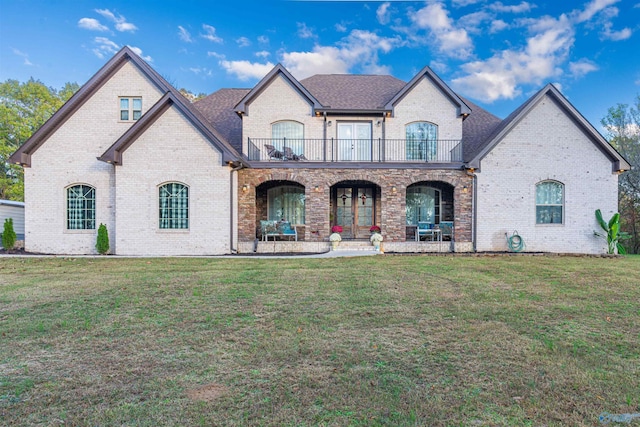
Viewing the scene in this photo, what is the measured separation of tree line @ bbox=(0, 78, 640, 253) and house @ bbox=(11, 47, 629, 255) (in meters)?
11.7

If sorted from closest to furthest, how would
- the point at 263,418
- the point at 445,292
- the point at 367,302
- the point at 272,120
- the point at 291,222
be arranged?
the point at 263,418
the point at 367,302
the point at 445,292
the point at 272,120
the point at 291,222

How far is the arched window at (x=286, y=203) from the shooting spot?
1612cm

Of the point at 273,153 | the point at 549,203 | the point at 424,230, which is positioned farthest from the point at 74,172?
the point at 549,203

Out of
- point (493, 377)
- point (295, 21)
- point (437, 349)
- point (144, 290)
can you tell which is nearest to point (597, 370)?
point (493, 377)

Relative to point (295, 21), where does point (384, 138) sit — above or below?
below

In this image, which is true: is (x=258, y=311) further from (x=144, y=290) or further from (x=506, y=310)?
(x=506, y=310)

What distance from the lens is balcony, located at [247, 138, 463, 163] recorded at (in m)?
14.9

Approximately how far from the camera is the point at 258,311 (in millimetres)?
5203

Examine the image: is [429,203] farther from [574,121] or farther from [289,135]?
[289,135]

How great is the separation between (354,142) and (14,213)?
1663 cm

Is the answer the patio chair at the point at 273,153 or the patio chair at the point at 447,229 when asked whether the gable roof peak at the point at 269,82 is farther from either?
the patio chair at the point at 447,229

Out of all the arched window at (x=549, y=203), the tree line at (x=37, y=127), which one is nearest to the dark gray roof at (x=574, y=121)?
the arched window at (x=549, y=203)

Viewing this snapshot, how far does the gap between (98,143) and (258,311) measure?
1195cm

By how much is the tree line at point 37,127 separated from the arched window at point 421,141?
1583cm
